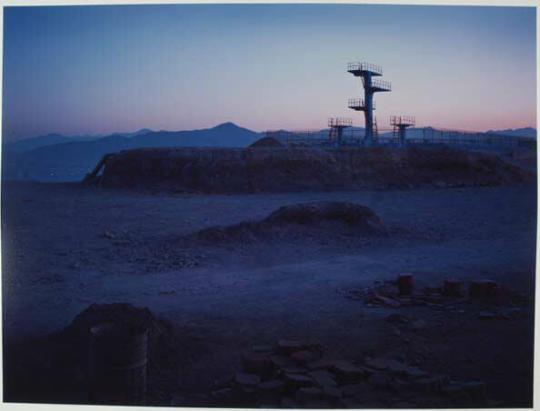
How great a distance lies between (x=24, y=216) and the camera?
13844 millimetres

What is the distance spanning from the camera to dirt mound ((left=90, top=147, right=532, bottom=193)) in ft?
74.0

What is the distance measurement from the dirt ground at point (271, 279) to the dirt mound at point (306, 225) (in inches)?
9.9

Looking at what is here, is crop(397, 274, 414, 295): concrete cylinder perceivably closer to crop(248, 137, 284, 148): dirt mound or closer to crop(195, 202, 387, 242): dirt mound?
crop(195, 202, 387, 242): dirt mound

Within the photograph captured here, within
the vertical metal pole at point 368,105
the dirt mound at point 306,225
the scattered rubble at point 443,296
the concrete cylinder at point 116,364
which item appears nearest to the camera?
the concrete cylinder at point 116,364

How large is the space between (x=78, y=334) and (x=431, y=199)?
16145 millimetres

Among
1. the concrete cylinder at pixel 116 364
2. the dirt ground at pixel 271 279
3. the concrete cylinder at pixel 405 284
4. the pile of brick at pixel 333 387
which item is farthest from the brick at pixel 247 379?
the concrete cylinder at pixel 405 284

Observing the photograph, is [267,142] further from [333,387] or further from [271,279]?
[333,387]

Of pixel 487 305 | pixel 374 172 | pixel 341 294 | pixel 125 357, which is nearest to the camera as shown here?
pixel 125 357

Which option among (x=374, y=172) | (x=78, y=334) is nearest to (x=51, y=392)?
(x=78, y=334)

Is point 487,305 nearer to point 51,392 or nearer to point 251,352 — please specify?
point 251,352

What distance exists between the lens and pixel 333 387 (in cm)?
457

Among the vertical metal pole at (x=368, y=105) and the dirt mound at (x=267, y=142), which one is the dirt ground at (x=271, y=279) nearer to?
the dirt mound at (x=267, y=142)

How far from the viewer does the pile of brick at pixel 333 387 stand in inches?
179

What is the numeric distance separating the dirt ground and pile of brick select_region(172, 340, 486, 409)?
0.66 feet
